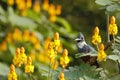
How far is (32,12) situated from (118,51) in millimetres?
7357

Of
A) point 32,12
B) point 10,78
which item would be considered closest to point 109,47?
point 10,78

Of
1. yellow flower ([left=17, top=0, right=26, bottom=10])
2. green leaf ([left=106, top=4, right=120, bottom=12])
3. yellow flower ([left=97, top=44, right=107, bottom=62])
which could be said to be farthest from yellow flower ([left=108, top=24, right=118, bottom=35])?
yellow flower ([left=17, top=0, right=26, bottom=10])

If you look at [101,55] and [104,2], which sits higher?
[104,2]

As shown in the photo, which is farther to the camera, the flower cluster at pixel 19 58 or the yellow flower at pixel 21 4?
the yellow flower at pixel 21 4

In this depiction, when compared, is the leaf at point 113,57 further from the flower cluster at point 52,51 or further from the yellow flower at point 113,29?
the flower cluster at point 52,51

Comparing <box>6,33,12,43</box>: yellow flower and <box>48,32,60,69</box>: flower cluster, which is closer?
<box>48,32,60,69</box>: flower cluster

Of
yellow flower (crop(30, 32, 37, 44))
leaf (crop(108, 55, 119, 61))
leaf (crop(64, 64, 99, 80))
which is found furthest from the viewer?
yellow flower (crop(30, 32, 37, 44))

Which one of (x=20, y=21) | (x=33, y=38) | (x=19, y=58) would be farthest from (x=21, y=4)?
(x=19, y=58)

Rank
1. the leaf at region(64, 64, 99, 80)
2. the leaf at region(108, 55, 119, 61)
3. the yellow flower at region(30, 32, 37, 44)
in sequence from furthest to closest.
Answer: the yellow flower at region(30, 32, 37, 44) < the leaf at region(64, 64, 99, 80) < the leaf at region(108, 55, 119, 61)

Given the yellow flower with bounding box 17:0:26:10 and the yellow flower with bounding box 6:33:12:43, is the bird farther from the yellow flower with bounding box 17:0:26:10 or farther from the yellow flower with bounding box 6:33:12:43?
the yellow flower with bounding box 17:0:26:10

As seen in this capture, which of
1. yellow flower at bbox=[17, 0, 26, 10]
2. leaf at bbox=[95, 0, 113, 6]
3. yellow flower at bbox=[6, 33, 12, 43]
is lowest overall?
yellow flower at bbox=[6, 33, 12, 43]

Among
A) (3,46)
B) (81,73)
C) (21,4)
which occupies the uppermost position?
(81,73)

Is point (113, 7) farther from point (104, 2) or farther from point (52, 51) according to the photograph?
point (52, 51)

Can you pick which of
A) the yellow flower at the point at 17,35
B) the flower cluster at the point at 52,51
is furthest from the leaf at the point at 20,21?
the flower cluster at the point at 52,51
